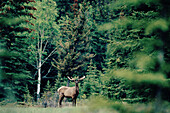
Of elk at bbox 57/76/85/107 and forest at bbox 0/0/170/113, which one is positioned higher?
forest at bbox 0/0/170/113

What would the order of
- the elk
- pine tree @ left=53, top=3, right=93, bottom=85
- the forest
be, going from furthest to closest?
pine tree @ left=53, top=3, right=93, bottom=85
the elk
the forest

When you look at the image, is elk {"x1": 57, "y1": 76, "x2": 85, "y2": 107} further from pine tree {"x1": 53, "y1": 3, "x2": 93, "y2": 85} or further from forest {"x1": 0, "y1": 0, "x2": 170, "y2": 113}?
pine tree {"x1": 53, "y1": 3, "x2": 93, "y2": 85}

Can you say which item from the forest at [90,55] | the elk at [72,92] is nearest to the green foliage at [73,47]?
the forest at [90,55]

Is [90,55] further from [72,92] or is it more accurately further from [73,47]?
[72,92]

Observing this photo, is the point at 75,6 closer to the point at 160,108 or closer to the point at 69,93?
the point at 69,93

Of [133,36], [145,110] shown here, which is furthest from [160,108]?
[133,36]

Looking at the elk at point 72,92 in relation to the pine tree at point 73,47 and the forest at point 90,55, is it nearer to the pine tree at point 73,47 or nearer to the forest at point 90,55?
the forest at point 90,55

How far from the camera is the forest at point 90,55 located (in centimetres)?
368

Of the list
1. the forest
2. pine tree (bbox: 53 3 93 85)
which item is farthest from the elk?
pine tree (bbox: 53 3 93 85)

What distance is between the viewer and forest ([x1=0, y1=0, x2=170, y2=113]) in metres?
3.68

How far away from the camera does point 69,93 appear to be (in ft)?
51.2

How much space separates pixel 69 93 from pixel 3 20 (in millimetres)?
11975

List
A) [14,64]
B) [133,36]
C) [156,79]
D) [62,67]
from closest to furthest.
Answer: [156,79] → [133,36] → [14,64] → [62,67]

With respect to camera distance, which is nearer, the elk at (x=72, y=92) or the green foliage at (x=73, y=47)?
the elk at (x=72, y=92)
